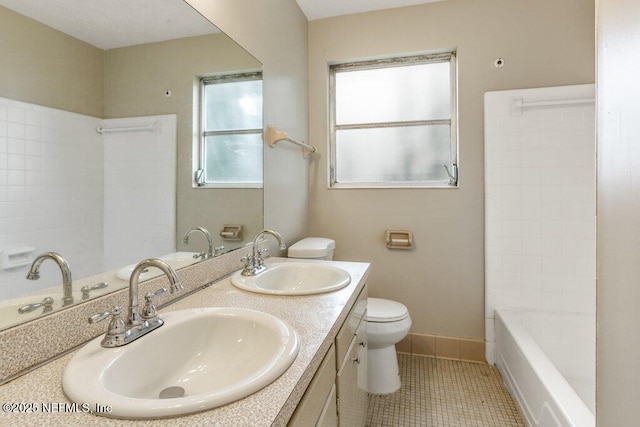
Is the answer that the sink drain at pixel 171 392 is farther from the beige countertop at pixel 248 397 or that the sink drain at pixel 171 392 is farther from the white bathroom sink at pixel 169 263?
the white bathroom sink at pixel 169 263

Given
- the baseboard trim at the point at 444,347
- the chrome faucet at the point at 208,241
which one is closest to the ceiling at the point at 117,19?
the chrome faucet at the point at 208,241

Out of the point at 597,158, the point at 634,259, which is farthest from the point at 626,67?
the point at 634,259

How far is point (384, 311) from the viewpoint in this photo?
6.33 feet

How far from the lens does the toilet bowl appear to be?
1833 millimetres

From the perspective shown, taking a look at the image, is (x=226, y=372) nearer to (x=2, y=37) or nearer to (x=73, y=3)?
(x=2, y=37)

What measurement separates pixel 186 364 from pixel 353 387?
0.67 meters

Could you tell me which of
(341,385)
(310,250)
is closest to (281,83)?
(310,250)

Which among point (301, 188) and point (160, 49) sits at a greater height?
point (160, 49)

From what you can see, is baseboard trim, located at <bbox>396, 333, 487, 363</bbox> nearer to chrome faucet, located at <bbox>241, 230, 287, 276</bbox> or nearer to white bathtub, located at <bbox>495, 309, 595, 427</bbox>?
white bathtub, located at <bbox>495, 309, 595, 427</bbox>

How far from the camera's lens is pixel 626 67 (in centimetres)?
57

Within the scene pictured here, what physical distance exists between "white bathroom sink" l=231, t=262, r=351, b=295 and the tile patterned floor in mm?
805

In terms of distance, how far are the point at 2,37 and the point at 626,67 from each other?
1.20 meters

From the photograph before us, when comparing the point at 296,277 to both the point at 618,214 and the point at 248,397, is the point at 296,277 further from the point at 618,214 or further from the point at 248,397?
the point at 618,214

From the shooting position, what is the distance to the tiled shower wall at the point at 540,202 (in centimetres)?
202
